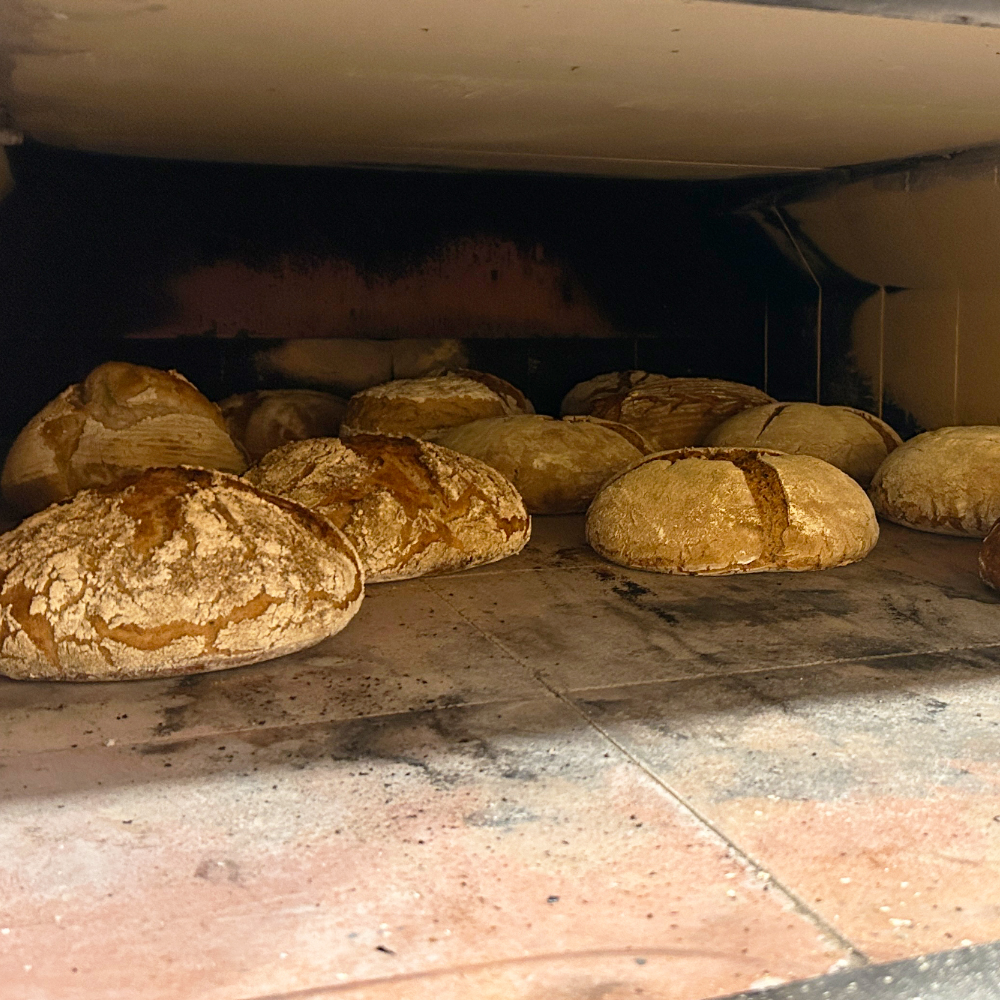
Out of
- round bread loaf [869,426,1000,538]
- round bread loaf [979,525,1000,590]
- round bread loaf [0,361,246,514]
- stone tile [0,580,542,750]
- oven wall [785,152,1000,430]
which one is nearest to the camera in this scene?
stone tile [0,580,542,750]

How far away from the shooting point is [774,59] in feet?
9.37

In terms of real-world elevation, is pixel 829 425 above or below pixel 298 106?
below

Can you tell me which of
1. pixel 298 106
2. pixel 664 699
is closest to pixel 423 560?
pixel 664 699

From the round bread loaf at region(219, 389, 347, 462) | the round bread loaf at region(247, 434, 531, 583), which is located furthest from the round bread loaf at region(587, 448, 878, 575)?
the round bread loaf at region(219, 389, 347, 462)

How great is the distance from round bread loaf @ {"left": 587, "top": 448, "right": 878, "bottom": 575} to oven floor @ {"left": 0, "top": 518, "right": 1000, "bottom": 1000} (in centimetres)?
54

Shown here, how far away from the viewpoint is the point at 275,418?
5266mm

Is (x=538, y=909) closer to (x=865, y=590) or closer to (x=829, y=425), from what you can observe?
(x=865, y=590)

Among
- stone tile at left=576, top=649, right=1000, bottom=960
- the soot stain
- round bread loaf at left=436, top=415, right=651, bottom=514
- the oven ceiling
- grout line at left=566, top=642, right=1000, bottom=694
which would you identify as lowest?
the soot stain

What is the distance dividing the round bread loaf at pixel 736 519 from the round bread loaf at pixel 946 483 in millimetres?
440

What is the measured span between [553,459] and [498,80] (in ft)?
5.32

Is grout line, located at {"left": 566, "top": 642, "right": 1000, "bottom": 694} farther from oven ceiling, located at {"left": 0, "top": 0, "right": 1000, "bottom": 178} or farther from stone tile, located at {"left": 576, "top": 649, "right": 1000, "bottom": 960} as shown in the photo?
oven ceiling, located at {"left": 0, "top": 0, "right": 1000, "bottom": 178}

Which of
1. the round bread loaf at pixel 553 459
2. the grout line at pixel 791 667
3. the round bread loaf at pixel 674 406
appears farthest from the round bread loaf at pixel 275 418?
the grout line at pixel 791 667

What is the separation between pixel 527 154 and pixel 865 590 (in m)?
2.47

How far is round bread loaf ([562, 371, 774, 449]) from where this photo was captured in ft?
16.8
